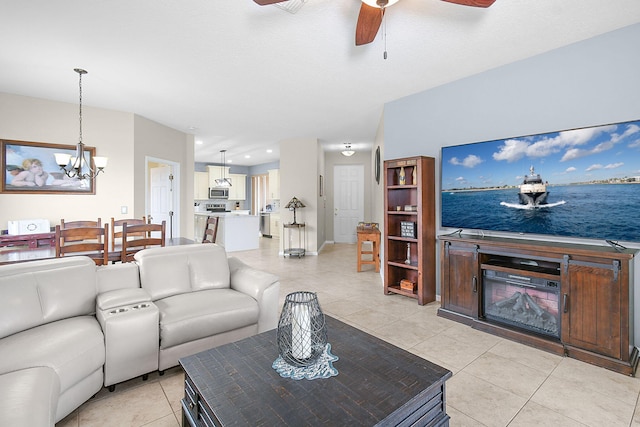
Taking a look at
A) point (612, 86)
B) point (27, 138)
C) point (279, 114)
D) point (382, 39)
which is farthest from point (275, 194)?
point (612, 86)

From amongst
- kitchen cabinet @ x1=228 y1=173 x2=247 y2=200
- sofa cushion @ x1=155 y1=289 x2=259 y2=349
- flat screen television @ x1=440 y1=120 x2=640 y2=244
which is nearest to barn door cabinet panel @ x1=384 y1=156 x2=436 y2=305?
flat screen television @ x1=440 y1=120 x2=640 y2=244

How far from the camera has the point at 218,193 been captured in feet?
34.6

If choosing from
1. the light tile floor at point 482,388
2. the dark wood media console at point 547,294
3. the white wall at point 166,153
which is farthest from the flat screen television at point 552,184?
the white wall at point 166,153

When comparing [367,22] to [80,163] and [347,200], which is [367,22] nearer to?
[80,163]

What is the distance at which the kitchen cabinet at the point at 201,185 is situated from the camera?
33.6ft

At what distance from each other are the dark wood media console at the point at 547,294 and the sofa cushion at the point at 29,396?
3.20 m

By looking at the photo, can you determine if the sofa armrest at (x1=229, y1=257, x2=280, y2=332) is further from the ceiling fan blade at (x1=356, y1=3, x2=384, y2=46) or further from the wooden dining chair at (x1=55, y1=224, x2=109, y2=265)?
the ceiling fan blade at (x1=356, y1=3, x2=384, y2=46)

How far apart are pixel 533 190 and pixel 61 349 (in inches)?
149

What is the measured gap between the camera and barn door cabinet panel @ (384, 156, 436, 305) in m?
3.63

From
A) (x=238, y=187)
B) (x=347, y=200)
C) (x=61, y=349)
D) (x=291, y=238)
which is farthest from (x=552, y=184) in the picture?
(x=238, y=187)

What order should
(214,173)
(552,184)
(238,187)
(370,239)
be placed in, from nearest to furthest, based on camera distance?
(552,184) < (370,239) < (214,173) < (238,187)

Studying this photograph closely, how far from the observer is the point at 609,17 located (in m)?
2.35

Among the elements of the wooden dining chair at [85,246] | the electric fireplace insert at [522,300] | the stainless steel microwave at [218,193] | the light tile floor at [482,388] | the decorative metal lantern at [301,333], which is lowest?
the light tile floor at [482,388]

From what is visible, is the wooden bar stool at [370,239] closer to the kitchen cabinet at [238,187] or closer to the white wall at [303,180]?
the white wall at [303,180]
